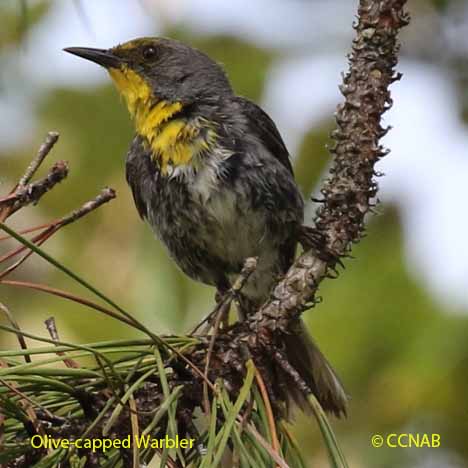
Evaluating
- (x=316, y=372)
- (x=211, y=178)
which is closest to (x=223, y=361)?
(x=316, y=372)

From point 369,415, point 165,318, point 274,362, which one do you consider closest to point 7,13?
point 165,318

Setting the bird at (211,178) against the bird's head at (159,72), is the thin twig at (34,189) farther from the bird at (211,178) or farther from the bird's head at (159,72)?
the bird's head at (159,72)

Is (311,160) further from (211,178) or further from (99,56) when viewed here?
(99,56)

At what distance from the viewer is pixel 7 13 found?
15.2 feet

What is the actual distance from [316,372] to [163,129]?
1.28 meters

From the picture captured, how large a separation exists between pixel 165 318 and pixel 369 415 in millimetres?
956

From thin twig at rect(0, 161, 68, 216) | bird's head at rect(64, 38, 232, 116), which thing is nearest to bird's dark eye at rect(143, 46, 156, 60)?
bird's head at rect(64, 38, 232, 116)

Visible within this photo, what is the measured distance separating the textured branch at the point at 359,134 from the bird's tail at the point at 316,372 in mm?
227

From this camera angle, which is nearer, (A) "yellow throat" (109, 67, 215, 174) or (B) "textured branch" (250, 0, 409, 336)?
(B) "textured branch" (250, 0, 409, 336)

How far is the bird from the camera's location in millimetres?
3686

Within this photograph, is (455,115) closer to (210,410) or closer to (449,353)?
(449,353)

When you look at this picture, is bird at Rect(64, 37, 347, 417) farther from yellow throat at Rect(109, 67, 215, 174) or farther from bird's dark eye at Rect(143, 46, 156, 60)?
bird's dark eye at Rect(143, 46, 156, 60)

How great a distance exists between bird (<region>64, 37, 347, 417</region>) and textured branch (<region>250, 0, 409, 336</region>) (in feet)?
3.09

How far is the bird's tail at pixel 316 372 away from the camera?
2857 millimetres
